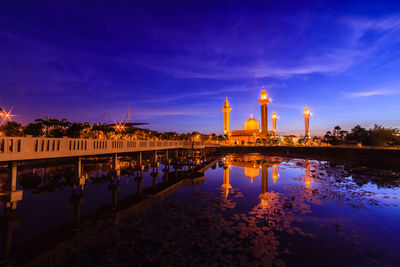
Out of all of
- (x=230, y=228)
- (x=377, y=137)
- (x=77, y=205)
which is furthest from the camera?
(x=377, y=137)

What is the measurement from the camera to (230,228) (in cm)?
1035

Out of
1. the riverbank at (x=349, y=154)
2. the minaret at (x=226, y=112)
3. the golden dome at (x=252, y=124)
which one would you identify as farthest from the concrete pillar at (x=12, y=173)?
the golden dome at (x=252, y=124)

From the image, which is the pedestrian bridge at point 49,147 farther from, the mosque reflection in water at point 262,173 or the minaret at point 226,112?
the minaret at point 226,112

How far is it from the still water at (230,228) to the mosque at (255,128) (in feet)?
410

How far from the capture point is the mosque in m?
144

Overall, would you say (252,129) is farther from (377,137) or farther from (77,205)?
(77,205)

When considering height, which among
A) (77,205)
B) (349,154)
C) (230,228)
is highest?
(349,154)

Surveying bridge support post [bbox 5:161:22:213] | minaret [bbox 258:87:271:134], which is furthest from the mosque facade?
bridge support post [bbox 5:161:22:213]

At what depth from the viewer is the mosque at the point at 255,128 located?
143825 mm

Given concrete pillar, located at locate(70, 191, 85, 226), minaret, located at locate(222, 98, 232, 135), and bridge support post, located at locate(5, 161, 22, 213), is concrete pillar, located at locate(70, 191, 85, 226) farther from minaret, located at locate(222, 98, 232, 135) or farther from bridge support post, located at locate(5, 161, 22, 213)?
minaret, located at locate(222, 98, 232, 135)

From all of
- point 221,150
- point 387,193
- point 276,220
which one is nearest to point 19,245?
point 276,220

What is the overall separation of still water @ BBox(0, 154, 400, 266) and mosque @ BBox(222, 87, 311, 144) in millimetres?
125076

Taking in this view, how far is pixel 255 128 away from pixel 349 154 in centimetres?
10581

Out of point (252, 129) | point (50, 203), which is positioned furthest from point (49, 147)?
point (252, 129)
